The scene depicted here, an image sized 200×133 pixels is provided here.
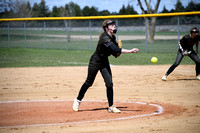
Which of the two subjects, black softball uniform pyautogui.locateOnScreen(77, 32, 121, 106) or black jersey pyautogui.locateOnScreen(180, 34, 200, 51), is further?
black jersey pyautogui.locateOnScreen(180, 34, 200, 51)

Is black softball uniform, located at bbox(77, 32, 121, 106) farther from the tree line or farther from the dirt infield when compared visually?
the tree line

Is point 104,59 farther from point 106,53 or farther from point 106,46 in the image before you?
point 106,46

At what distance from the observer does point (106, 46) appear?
648 cm

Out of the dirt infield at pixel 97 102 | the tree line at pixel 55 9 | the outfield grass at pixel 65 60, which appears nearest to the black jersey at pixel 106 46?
the dirt infield at pixel 97 102

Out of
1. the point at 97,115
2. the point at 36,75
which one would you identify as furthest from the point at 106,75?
the point at 36,75

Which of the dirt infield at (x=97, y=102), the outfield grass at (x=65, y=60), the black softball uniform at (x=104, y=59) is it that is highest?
the black softball uniform at (x=104, y=59)

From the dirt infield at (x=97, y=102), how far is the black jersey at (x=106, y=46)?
58.0 inches

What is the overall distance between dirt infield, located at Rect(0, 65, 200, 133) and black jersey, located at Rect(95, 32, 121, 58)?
1473 mm

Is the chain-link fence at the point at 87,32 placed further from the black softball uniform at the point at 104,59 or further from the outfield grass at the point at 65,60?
the black softball uniform at the point at 104,59

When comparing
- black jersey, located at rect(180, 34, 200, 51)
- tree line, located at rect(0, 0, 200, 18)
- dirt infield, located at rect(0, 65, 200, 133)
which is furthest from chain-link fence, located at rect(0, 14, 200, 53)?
black jersey, located at rect(180, 34, 200, 51)

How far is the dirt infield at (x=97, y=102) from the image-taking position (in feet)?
18.8

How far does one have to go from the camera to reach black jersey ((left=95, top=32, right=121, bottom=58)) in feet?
21.0

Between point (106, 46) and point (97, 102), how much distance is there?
7.71ft

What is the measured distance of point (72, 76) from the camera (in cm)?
1313
